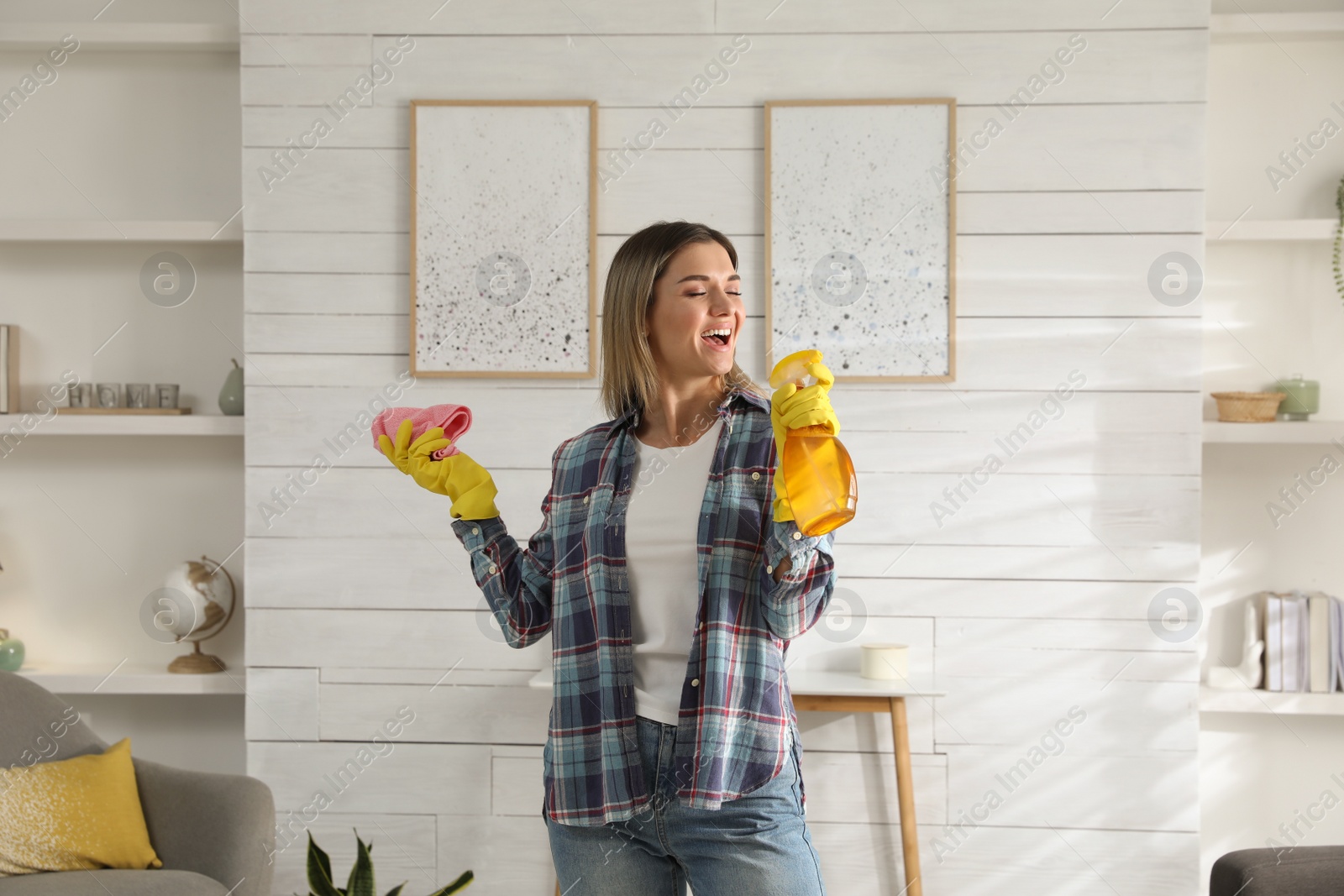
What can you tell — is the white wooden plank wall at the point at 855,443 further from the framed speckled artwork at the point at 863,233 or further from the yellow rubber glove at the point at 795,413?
the yellow rubber glove at the point at 795,413

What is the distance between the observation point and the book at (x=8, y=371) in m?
2.64

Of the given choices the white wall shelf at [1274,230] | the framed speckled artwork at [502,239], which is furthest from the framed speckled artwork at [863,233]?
the white wall shelf at [1274,230]

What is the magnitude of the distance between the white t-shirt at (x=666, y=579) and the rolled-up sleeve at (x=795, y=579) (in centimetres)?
9

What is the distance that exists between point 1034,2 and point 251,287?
2028mm

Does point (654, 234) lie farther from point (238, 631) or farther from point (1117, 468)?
point (238, 631)

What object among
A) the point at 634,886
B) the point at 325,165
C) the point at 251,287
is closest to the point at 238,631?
the point at 251,287

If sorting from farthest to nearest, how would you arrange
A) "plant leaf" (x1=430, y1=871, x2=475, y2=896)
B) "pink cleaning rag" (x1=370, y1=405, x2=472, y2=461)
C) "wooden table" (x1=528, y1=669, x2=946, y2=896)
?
1. "wooden table" (x1=528, y1=669, x2=946, y2=896)
2. "plant leaf" (x1=430, y1=871, x2=475, y2=896)
3. "pink cleaning rag" (x1=370, y1=405, x2=472, y2=461)

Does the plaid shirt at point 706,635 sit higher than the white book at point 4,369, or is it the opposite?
the white book at point 4,369

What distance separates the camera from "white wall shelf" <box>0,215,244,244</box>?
8.37ft

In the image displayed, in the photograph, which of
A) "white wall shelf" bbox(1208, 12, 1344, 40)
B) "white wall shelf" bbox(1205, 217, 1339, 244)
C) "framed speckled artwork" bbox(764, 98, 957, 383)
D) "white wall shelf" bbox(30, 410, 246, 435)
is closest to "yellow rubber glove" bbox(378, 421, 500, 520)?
"framed speckled artwork" bbox(764, 98, 957, 383)

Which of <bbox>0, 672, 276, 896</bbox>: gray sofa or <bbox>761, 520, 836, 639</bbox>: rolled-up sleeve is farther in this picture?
<bbox>0, 672, 276, 896</bbox>: gray sofa

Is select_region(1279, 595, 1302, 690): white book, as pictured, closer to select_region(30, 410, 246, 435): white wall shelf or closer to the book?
select_region(30, 410, 246, 435): white wall shelf

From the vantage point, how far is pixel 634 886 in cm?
112

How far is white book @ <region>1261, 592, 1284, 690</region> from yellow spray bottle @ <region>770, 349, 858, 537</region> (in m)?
1.90
